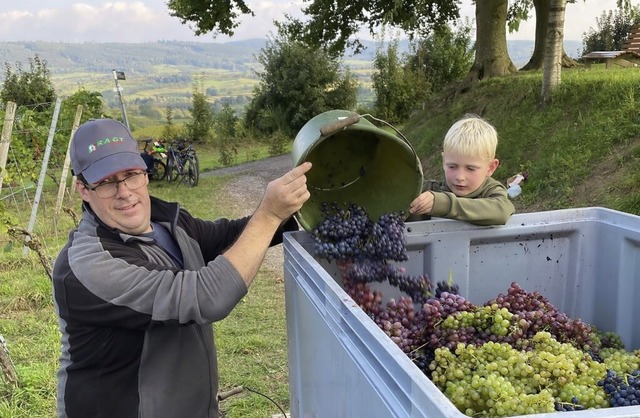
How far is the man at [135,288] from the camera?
5.81 feet

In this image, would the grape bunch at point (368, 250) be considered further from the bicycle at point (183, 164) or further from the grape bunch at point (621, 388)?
the bicycle at point (183, 164)

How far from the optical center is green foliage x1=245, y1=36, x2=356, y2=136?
25.5 meters

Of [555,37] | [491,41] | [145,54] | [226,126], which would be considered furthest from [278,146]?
[145,54]

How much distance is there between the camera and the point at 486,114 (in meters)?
A: 10.7

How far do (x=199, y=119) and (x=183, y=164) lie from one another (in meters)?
12.2

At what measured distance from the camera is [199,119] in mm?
26750

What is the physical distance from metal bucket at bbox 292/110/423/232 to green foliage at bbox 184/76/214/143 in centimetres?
2419

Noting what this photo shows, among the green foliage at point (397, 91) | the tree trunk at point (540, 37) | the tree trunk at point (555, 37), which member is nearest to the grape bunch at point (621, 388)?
the tree trunk at point (555, 37)

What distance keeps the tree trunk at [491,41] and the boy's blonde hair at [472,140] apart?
10822 millimetres

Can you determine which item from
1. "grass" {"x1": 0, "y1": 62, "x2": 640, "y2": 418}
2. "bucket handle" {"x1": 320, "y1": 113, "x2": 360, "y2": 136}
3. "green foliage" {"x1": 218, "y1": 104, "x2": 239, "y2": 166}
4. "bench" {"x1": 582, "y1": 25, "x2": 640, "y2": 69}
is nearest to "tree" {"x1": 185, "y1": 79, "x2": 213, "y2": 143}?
"green foliage" {"x1": 218, "y1": 104, "x2": 239, "y2": 166}

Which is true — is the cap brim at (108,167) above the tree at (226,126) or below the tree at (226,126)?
above

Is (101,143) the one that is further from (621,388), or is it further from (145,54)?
(145,54)

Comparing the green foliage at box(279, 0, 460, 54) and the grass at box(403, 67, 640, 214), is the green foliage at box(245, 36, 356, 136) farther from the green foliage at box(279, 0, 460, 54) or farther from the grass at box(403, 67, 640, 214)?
the grass at box(403, 67, 640, 214)

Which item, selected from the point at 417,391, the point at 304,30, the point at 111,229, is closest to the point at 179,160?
the point at 304,30
